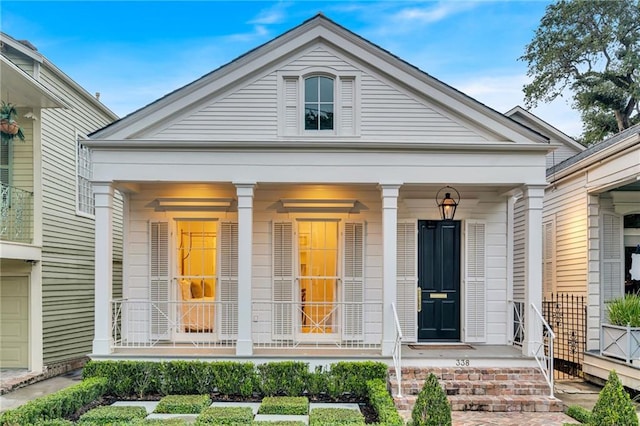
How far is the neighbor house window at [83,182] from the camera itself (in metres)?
12.2

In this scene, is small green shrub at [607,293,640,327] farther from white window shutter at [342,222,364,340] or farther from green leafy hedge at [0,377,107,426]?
green leafy hedge at [0,377,107,426]

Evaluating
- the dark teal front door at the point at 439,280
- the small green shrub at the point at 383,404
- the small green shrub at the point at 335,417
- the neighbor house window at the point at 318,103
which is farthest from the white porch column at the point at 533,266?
the neighbor house window at the point at 318,103

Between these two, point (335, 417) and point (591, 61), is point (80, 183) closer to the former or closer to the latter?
point (335, 417)

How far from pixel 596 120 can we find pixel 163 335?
2053cm

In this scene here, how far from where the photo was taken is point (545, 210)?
1231 cm

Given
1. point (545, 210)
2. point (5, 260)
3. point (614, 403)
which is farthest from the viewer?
point (545, 210)

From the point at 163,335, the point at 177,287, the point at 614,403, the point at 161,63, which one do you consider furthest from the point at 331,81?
the point at 161,63

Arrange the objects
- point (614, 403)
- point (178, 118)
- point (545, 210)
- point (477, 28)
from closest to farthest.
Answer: point (614, 403)
point (178, 118)
point (545, 210)
point (477, 28)

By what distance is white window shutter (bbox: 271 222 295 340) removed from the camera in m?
9.92

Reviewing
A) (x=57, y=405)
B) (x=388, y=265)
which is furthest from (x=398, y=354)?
(x=57, y=405)

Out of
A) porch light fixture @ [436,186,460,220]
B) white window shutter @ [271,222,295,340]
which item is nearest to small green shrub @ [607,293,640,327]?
porch light fixture @ [436,186,460,220]

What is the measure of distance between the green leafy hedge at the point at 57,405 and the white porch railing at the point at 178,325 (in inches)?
73.0

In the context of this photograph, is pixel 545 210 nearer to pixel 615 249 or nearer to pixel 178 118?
pixel 615 249

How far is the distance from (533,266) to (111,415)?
22.8 feet
